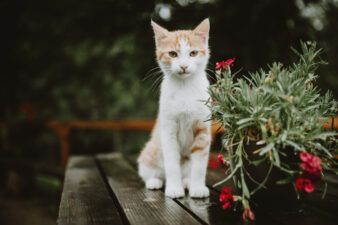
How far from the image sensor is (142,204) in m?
1.31

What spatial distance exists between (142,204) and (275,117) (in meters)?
0.71

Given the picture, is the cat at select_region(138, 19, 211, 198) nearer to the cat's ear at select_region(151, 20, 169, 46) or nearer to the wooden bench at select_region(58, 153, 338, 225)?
the cat's ear at select_region(151, 20, 169, 46)

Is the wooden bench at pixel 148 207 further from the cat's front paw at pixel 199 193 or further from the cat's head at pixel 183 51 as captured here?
the cat's head at pixel 183 51

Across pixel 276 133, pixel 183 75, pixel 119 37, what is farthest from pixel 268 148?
pixel 119 37

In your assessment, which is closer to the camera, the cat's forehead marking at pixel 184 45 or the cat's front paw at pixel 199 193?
the cat's front paw at pixel 199 193

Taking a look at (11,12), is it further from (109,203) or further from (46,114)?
(109,203)

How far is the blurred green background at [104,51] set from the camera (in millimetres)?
2746

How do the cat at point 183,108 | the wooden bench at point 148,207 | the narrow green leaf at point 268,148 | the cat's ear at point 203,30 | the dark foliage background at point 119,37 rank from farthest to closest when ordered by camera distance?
the dark foliage background at point 119,37 → the cat's ear at point 203,30 → the cat at point 183,108 → the wooden bench at point 148,207 → the narrow green leaf at point 268,148

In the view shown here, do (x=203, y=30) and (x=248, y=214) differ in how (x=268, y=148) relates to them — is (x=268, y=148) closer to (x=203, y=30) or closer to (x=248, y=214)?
(x=248, y=214)

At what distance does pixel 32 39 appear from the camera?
4605mm

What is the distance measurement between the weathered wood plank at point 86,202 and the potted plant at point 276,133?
0.48m

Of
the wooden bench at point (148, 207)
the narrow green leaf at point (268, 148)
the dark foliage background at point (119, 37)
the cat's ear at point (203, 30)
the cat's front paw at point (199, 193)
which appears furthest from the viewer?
the dark foliage background at point (119, 37)

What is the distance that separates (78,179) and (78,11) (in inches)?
74.0

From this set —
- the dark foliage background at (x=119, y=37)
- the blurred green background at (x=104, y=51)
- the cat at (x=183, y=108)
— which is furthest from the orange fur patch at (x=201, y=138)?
the dark foliage background at (x=119, y=37)
